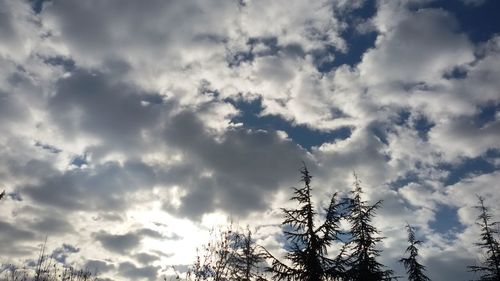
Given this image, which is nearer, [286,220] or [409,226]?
[286,220]

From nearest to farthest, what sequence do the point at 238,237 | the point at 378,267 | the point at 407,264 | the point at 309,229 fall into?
→ the point at 309,229 → the point at 378,267 → the point at 238,237 → the point at 407,264

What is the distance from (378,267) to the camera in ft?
74.3

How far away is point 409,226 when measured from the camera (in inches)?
1268

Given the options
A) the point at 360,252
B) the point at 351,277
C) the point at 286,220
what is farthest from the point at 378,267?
the point at 286,220

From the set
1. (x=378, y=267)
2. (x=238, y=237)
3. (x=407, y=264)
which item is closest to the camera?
(x=378, y=267)

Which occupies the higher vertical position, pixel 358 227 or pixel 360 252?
pixel 358 227

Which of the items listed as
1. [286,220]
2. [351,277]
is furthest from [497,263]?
[286,220]

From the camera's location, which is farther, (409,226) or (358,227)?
(409,226)

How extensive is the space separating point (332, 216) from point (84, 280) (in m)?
38.8

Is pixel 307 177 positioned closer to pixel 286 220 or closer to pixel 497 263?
pixel 286 220

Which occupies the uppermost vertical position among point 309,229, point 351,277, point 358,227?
point 358,227

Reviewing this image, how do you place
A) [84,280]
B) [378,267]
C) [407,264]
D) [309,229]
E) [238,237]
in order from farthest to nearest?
[84,280] < [407,264] < [238,237] < [378,267] < [309,229]

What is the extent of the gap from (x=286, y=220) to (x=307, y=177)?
2.27m

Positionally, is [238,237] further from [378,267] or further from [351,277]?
[351,277]
